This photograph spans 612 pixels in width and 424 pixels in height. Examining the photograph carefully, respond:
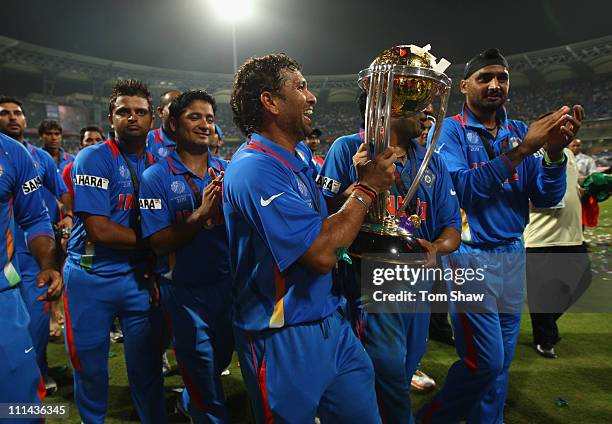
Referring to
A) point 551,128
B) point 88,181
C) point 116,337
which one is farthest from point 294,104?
point 116,337

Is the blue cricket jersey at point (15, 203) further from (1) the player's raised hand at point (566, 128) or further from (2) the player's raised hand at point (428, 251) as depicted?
(1) the player's raised hand at point (566, 128)

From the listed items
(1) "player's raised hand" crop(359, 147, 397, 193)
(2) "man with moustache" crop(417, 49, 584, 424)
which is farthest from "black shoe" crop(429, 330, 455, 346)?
(1) "player's raised hand" crop(359, 147, 397, 193)

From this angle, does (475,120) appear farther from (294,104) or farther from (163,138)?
(163,138)

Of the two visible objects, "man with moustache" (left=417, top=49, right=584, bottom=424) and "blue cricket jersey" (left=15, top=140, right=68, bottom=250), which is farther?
"blue cricket jersey" (left=15, top=140, right=68, bottom=250)

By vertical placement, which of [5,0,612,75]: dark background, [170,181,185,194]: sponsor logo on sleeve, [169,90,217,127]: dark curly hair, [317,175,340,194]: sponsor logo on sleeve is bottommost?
[170,181,185,194]: sponsor logo on sleeve

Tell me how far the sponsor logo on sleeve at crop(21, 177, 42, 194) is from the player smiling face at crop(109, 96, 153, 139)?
0.70m

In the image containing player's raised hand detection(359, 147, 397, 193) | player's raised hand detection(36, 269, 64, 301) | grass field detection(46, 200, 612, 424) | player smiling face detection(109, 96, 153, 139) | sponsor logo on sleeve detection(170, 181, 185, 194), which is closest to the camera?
player's raised hand detection(359, 147, 397, 193)

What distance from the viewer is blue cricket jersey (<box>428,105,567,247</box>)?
2596mm

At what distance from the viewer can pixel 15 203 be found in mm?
2225

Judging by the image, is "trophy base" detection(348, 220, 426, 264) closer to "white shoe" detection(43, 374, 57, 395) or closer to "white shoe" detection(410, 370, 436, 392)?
"white shoe" detection(410, 370, 436, 392)

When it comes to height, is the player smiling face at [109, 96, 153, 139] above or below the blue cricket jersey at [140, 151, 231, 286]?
above

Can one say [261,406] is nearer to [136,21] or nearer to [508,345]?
[508,345]

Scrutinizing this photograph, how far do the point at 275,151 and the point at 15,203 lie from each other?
1.53 meters

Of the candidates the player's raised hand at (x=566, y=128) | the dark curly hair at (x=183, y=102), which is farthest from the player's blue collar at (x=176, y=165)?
the player's raised hand at (x=566, y=128)
